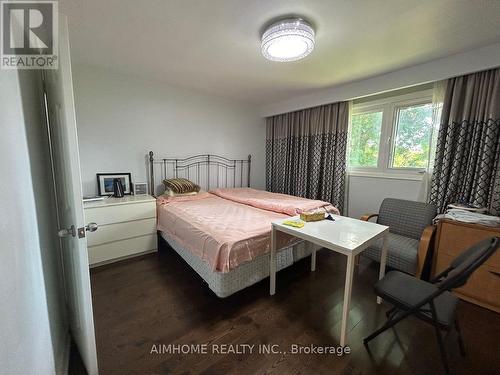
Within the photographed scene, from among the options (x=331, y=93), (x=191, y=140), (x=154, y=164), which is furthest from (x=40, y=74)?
(x=331, y=93)

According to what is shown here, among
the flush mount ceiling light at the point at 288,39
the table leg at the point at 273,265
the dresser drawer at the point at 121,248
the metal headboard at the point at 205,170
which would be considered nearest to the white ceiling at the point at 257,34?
the flush mount ceiling light at the point at 288,39

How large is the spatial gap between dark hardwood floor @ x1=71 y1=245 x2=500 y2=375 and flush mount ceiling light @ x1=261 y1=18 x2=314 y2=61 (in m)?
2.17

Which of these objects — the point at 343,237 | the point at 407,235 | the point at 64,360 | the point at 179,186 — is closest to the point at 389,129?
the point at 407,235

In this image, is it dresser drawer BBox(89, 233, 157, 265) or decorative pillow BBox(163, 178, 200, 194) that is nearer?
dresser drawer BBox(89, 233, 157, 265)

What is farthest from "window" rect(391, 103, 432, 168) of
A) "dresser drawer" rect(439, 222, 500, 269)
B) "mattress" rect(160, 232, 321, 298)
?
"mattress" rect(160, 232, 321, 298)

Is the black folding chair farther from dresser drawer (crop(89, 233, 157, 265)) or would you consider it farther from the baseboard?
dresser drawer (crop(89, 233, 157, 265))

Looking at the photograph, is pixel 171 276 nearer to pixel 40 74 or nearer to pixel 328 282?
pixel 328 282

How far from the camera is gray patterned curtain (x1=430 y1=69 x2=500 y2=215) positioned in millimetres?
2035

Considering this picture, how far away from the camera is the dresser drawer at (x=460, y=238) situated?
1779 mm

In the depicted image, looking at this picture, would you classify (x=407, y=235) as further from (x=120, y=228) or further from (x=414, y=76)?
(x=120, y=228)

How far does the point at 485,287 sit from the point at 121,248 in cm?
358

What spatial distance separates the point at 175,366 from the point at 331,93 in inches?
141

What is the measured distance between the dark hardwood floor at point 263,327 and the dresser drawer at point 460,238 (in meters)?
0.45

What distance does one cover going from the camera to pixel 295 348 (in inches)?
56.9
